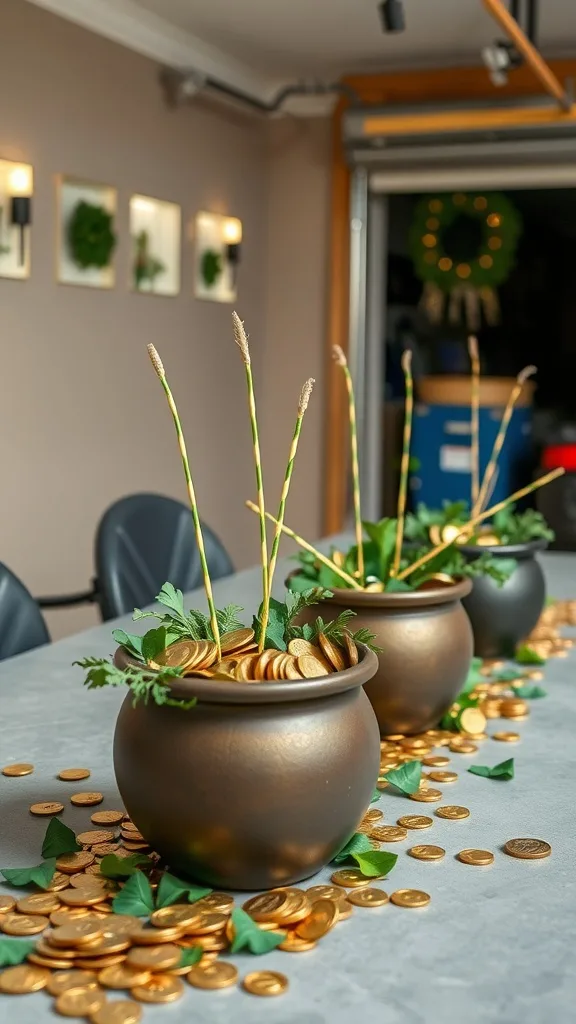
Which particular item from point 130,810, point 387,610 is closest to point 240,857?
point 130,810

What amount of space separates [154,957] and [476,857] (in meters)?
0.33

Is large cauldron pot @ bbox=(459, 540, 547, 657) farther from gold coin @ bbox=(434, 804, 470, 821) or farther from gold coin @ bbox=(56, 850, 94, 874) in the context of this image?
gold coin @ bbox=(56, 850, 94, 874)

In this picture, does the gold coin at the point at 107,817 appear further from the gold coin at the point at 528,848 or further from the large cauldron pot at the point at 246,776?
the gold coin at the point at 528,848

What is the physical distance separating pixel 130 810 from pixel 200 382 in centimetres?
468

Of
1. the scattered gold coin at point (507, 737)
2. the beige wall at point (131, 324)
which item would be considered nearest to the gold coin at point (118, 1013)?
the scattered gold coin at point (507, 737)

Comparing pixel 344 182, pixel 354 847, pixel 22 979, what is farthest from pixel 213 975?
pixel 344 182

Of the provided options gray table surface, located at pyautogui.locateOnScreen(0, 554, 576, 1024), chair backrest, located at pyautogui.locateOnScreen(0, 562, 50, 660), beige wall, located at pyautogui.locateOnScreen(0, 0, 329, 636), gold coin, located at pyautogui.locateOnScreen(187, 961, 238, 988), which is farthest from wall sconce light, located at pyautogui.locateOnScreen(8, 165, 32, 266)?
gold coin, located at pyautogui.locateOnScreen(187, 961, 238, 988)

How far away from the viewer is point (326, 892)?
3.09ft

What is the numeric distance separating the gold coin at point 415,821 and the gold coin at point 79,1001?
40 cm

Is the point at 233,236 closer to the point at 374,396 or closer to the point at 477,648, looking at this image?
the point at 374,396

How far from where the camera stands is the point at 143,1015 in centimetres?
77

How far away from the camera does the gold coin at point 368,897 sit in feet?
3.04

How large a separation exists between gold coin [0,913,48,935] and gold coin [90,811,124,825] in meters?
0.19

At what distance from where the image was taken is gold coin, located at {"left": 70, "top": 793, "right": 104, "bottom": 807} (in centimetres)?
113
